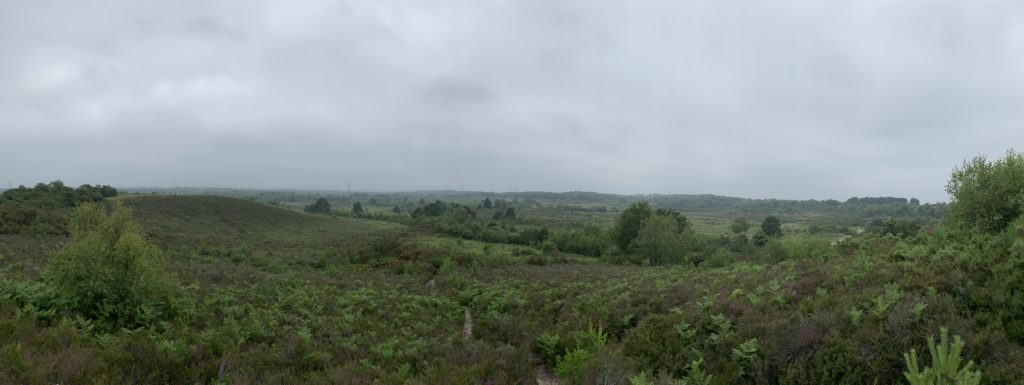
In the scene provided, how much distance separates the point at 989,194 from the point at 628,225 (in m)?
50.6

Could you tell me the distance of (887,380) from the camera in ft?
25.2

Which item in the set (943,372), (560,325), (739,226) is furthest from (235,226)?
(739,226)

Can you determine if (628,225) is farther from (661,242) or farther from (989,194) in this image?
(989,194)

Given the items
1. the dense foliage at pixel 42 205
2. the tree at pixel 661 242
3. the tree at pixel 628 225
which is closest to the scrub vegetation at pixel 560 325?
the dense foliage at pixel 42 205

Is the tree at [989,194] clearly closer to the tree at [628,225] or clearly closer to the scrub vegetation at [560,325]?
the scrub vegetation at [560,325]

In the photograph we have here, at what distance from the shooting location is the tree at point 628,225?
67.7 m

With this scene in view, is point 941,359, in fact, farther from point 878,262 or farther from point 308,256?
point 308,256

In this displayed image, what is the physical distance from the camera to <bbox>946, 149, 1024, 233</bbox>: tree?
1686 cm

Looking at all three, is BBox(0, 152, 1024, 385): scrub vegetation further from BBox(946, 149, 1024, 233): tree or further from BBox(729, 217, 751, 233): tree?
BBox(729, 217, 751, 233): tree

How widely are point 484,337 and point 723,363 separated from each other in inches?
309

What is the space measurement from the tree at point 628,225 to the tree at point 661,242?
5735 mm

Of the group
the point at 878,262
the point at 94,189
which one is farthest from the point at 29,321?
the point at 94,189

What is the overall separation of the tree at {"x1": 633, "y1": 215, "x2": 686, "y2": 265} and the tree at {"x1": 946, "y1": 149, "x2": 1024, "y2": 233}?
38.6 m

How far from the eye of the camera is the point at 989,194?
1783cm
